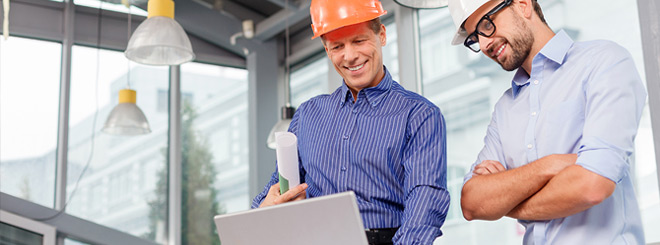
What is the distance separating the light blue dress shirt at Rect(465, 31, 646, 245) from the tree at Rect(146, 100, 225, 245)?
457cm

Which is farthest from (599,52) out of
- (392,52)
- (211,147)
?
(211,147)

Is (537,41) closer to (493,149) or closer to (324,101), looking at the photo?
(493,149)

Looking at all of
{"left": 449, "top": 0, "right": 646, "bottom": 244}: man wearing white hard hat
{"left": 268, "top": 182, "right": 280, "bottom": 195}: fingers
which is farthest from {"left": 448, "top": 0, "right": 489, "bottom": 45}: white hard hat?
{"left": 268, "top": 182, "right": 280, "bottom": 195}: fingers

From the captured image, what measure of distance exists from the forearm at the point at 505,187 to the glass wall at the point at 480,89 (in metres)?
2.14

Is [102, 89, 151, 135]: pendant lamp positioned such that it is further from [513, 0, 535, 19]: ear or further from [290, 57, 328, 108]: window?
[513, 0, 535, 19]: ear

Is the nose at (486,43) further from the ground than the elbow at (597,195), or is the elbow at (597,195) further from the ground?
the nose at (486,43)

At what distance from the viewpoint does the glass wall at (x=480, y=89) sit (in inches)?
139

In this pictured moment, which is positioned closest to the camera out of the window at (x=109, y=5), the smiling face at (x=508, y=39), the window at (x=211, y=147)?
the smiling face at (x=508, y=39)

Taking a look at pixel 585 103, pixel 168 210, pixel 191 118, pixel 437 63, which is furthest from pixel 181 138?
pixel 585 103

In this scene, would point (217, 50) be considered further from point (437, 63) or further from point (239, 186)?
point (437, 63)

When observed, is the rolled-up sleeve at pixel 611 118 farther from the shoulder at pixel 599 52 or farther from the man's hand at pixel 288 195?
the man's hand at pixel 288 195

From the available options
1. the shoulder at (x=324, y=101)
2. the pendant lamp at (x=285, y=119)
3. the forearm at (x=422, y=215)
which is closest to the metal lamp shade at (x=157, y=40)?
the pendant lamp at (x=285, y=119)

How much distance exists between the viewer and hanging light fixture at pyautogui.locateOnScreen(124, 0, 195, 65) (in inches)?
136

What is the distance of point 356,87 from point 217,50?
4784mm
